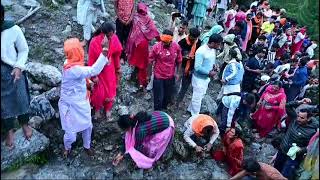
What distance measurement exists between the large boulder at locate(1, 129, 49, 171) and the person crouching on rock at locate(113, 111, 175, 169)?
40.9 inches

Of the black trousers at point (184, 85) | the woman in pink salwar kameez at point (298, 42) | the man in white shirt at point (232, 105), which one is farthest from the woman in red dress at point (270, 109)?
the woman in pink salwar kameez at point (298, 42)

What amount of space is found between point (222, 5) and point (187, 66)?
19.4 feet

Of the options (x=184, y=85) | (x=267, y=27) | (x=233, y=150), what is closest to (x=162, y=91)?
(x=184, y=85)

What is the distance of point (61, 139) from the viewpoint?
216 inches

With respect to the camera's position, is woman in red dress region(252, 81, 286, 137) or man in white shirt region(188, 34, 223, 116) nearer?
man in white shirt region(188, 34, 223, 116)

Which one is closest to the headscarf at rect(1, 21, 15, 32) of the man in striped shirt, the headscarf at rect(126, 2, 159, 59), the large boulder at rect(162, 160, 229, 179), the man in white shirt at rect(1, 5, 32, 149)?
the man in white shirt at rect(1, 5, 32, 149)

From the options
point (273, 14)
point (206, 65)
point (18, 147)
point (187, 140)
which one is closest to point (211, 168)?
point (187, 140)

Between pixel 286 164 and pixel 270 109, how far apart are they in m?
1.38

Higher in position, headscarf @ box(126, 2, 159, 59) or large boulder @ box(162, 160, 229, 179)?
headscarf @ box(126, 2, 159, 59)

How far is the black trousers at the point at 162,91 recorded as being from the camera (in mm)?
6066

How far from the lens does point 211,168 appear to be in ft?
19.8

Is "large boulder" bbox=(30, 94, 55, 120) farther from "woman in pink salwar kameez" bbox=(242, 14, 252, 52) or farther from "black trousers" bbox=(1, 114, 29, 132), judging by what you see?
"woman in pink salwar kameez" bbox=(242, 14, 252, 52)

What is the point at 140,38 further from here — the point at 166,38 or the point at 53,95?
the point at 53,95

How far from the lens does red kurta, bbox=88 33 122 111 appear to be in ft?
17.1
